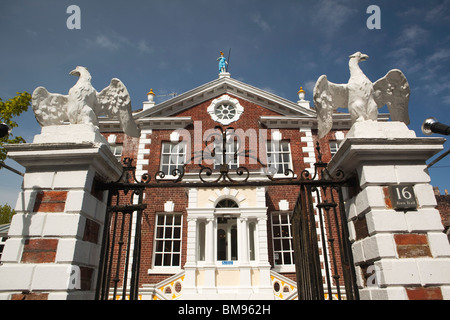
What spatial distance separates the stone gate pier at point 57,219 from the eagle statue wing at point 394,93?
4061 mm

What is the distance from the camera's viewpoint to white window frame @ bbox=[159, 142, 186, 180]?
47.0 feet

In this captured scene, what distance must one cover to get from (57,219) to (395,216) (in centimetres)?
399

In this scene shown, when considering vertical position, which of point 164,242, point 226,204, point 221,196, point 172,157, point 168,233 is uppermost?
point 172,157

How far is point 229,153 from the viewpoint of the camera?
14594mm

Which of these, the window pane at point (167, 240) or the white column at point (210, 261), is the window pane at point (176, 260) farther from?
the white column at point (210, 261)

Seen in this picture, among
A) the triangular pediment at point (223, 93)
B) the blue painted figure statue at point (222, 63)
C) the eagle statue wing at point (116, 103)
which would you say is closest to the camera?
the eagle statue wing at point (116, 103)

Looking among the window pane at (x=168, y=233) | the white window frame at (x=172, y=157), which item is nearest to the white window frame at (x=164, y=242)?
the window pane at (x=168, y=233)

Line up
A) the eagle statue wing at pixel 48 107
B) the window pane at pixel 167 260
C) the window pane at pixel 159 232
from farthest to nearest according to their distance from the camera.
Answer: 1. the window pane at pixel 159 232
2. the window pane at pixel 167 260
3. the eagle statue wing at pixel 48 107

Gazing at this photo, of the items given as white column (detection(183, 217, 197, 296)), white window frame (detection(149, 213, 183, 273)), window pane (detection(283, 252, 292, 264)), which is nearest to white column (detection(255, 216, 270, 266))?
window pane (detection(283, 252, 292, 264))

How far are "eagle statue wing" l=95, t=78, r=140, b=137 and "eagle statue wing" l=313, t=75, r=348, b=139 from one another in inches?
113

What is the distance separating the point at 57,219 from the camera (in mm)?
3318

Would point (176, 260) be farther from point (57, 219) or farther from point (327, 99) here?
point (327, 99)

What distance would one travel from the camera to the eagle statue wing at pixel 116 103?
432 cm

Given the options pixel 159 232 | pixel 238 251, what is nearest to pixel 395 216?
pixel 238 251
